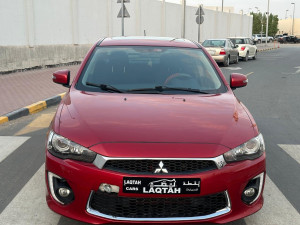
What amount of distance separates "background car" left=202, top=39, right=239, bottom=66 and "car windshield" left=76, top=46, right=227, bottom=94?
1725 cm

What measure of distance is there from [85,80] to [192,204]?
1.94m

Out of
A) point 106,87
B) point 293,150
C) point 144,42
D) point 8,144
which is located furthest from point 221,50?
point 106,87

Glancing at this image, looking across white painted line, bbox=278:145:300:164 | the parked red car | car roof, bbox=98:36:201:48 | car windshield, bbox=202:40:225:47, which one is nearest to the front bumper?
the parked red car

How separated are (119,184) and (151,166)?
9.9 inches

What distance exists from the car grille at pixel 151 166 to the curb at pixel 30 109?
5.22 metres

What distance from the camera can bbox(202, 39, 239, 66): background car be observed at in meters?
21.7

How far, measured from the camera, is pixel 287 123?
7.56 metres

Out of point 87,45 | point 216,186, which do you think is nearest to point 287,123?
point 216,186

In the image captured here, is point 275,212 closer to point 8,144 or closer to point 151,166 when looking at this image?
point 151,166

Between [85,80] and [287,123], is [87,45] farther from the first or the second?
[85,80]

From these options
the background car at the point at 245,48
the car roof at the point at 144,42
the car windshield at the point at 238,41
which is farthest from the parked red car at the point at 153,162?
the car windshield at the point at 238,41

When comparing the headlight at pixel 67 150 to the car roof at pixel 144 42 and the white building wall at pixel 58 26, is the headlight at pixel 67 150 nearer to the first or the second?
the car roof at pixel 144 42

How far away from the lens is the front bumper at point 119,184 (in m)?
2.80

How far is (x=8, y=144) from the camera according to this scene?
19.4 feet
